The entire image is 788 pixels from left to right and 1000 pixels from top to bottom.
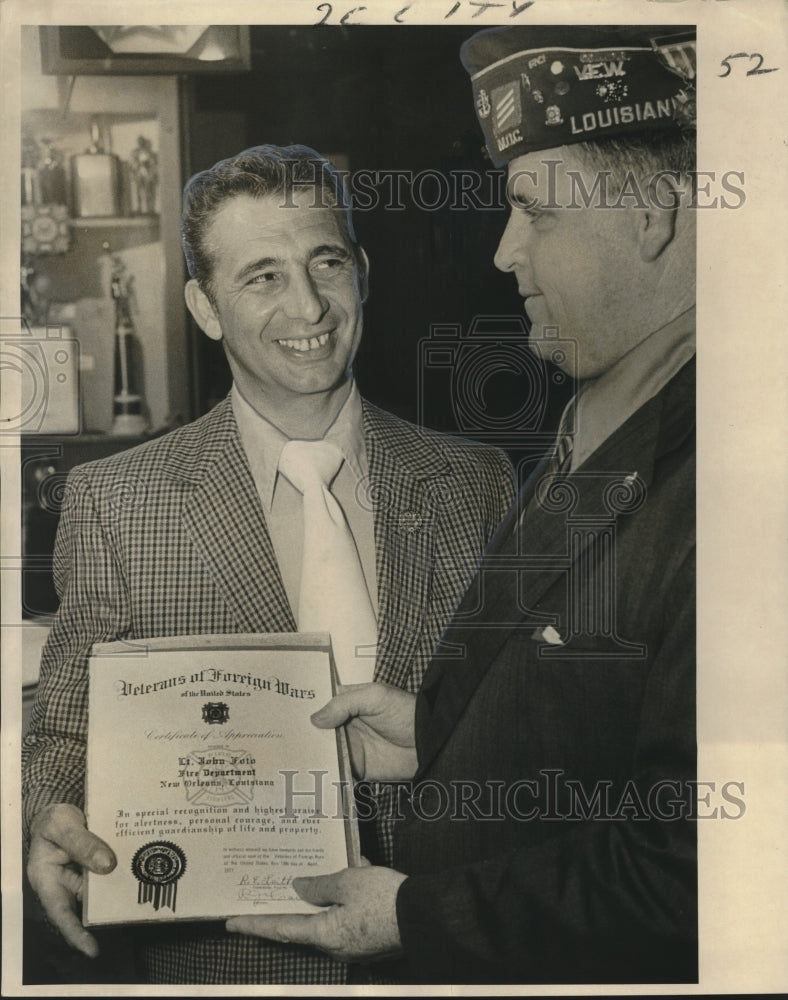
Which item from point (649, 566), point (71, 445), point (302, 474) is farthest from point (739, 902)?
point (71, 445)

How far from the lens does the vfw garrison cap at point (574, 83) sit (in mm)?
1854

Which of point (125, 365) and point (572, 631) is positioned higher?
point (125, 365)

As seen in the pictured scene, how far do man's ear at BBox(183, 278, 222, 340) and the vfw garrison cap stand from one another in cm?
55

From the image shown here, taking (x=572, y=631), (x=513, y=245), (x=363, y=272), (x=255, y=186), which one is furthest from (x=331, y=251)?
(x=572, y=631)

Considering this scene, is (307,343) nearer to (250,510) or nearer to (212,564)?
(250,510)

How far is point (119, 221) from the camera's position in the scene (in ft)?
6.17

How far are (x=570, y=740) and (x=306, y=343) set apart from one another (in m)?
0.81

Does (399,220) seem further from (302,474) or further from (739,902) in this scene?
(739,902)

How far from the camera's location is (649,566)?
1874 mm

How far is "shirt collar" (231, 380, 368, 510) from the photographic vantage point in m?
1.90

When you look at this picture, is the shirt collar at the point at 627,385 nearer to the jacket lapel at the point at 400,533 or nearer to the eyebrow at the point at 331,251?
the jacket lapel at the point at 400,533

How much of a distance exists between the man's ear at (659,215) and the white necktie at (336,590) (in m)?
0.70
